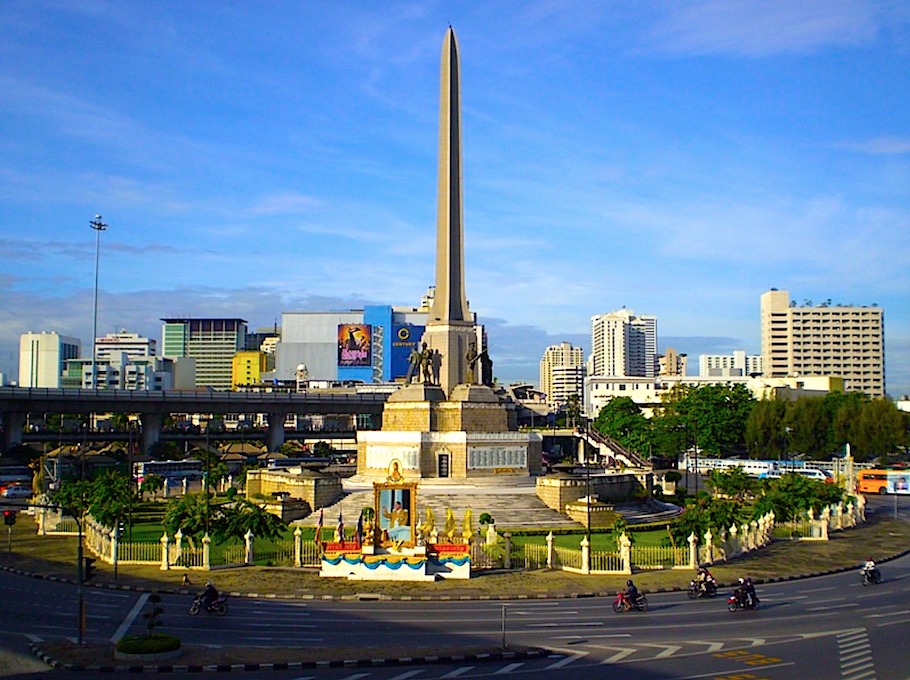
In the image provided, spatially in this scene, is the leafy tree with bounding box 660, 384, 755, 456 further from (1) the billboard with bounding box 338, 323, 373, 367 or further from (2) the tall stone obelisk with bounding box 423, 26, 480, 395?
(1) the billboard with bounding box 338, 323, 373, 367

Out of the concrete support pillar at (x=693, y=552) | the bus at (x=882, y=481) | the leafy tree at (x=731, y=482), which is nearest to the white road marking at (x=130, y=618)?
the concrete support pillar at (x=693, y=552)

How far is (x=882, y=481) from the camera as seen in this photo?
75625 millimetres

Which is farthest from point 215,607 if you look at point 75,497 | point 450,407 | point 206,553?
point 450,407

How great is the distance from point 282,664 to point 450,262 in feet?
131

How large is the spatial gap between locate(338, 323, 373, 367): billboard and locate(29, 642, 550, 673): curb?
473 feet

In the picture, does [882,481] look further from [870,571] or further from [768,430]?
[870,571]

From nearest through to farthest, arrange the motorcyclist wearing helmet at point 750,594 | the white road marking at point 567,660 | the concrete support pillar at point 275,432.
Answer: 1. the white road marking at point 567,660
2. the motorcyclist wearing helmet at point 750,594
3. the concrete support pillar at point 275,432

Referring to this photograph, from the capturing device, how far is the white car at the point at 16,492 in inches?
2381

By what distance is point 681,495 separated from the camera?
6594 cm

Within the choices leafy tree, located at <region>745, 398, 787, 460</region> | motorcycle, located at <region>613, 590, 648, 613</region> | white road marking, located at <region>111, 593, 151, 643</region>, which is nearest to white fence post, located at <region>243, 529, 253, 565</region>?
white road marking, located at <region>111, 593, 151, 643</region>

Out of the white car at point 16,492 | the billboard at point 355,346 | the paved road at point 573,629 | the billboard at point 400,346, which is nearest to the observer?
the paved road at point 573,629

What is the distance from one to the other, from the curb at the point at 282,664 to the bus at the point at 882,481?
60.4 meters

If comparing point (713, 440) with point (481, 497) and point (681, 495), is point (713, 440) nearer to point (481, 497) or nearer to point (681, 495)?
point (681, 495)

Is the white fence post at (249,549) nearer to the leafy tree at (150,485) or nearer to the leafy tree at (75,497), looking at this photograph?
the leafy tree at (75,497)
